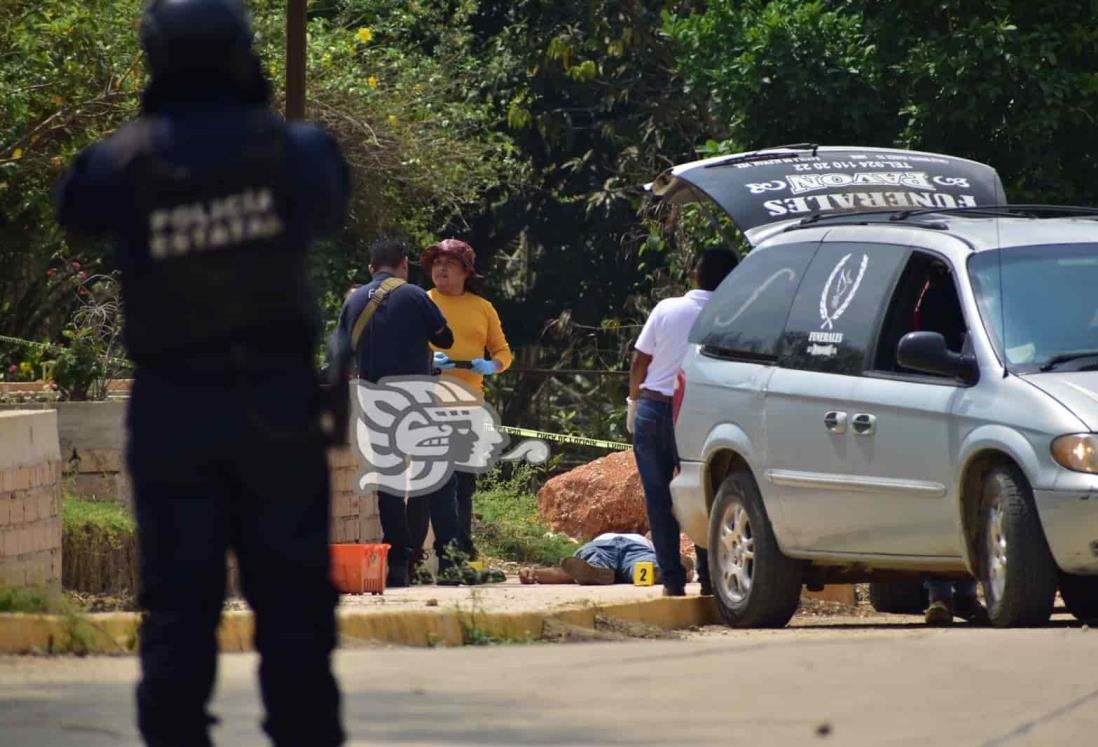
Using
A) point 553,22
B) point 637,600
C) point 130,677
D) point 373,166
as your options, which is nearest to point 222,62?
point 130,677

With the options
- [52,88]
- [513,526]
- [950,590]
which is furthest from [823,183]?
[52,88]

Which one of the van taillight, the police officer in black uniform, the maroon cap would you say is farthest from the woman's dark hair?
the police officer in black uniform

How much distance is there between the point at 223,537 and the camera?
14.9ft

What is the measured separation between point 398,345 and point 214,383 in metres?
7.60

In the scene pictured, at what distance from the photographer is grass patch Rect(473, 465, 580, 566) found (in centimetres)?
1513

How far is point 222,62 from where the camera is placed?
4.50 m

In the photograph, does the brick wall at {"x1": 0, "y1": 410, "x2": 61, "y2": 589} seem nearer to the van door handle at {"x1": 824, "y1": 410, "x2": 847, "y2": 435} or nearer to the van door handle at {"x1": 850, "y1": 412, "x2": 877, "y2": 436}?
the van door handle at {"x1": 824, "y1": 410, "x2": 847, "y2": 435}

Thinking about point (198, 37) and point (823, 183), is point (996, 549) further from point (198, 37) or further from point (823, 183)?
point (198, 37)

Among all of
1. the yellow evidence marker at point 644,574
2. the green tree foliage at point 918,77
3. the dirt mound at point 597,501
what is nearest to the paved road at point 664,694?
the yellow evidence marker at point 644,574

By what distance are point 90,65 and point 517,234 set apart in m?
13.5

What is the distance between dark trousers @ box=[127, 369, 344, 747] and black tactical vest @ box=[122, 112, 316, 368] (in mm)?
70

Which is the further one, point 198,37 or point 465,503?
point 465,503

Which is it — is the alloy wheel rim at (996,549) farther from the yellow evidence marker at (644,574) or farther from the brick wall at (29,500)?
the brick wall at (29,500)

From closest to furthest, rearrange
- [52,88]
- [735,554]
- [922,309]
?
[922,309] < [735,554] < [52,88]
